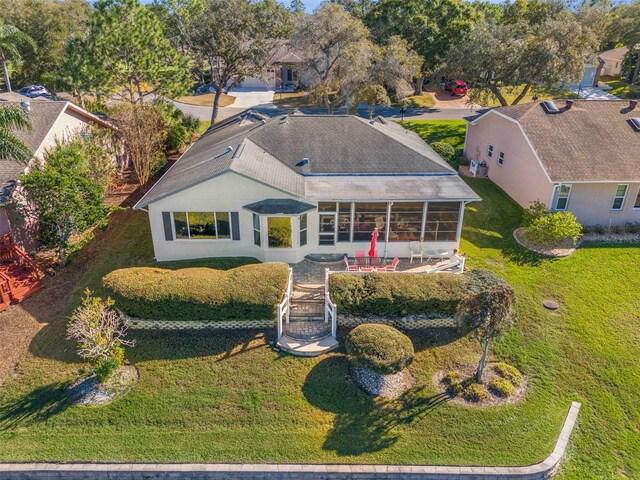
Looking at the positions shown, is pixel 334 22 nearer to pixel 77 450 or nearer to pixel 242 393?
pixel 242 393

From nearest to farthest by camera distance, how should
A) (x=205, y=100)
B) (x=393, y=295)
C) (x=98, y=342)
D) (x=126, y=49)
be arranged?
(x=98, y=342), (x=393, y=295), (x=126, y=49), (x=205, y=100)

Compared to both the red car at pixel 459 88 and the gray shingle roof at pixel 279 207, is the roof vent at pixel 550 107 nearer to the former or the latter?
the gray shingle roof at pixel 279 207

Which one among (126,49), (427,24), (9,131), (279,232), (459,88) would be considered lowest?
(279,232)

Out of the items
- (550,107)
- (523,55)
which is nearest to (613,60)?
(523,55)

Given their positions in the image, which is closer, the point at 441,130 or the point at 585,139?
the point at 585,139

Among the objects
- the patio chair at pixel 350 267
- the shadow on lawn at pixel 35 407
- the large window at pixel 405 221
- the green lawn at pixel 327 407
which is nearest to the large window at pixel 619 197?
the green lawn at pixel 327 407

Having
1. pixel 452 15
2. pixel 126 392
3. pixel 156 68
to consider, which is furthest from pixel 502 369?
pixel 452 15

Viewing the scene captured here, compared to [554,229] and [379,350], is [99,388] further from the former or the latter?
[554,229]

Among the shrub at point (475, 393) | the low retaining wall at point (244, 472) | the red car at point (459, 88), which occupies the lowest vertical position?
the low retaining wall at point (244, 472)
